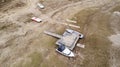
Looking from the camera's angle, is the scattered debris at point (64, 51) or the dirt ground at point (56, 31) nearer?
the dirt ground at point (56, 31)

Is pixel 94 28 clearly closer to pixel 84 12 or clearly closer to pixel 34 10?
pixel 84 12

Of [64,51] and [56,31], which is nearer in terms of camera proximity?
[64,51]

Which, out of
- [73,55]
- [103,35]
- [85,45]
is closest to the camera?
[73,55]

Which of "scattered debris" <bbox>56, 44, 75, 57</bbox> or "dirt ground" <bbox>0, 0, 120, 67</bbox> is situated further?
"scattered debris" <bbox>56, 44, 75, 57</bbox>

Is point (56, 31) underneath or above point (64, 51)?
above

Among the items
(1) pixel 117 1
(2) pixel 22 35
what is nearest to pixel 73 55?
(2) pixel 22 35

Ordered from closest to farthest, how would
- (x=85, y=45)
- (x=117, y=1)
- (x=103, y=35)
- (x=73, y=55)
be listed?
(x=73, y=55), (x=85, y=45), (x=103, y=35), (x=117, y=1)

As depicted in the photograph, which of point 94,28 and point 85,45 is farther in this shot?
point 94,28

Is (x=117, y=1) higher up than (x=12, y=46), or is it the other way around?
(x=117, y=1)
